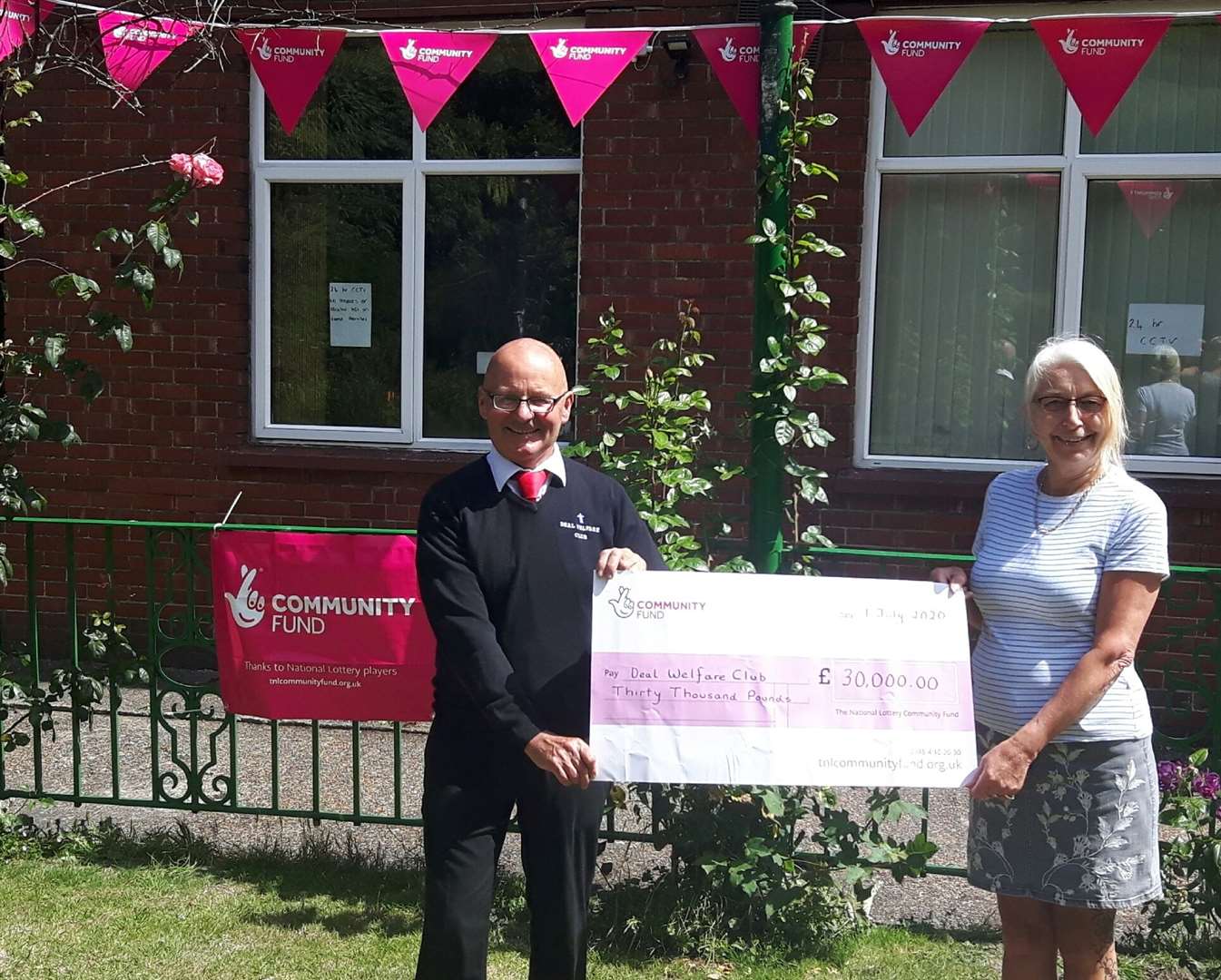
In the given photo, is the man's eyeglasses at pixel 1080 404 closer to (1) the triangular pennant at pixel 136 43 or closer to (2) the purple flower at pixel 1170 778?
(2) the purple flower at pixel 1170 778

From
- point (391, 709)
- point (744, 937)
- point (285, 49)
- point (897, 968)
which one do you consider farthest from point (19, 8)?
point (897, 968)

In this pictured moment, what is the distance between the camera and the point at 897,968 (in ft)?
12.7

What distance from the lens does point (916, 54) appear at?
4.83 m

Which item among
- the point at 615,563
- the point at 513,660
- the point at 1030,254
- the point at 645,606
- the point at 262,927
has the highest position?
the point at 1030,254

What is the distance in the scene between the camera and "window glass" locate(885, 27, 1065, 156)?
6.45 m

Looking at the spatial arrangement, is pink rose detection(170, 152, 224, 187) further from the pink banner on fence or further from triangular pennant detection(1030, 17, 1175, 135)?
triangular pennant detection(1030, 17, 1175, 135)

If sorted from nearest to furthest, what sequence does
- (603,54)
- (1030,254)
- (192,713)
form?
(192,713)
(603,54)
(1030,254)

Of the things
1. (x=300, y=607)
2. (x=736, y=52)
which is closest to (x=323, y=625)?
(x=300, y=607)

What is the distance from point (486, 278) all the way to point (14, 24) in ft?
10.1

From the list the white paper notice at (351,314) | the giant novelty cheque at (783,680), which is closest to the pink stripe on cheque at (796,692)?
the giant novelty cheque at (783,680)

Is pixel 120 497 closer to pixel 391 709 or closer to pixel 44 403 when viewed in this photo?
pixel 44 403

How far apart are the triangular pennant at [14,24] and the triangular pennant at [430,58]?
4.28 ft

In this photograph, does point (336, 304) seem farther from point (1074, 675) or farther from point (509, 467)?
point (1074, 675)

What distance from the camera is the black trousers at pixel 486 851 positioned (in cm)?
284
